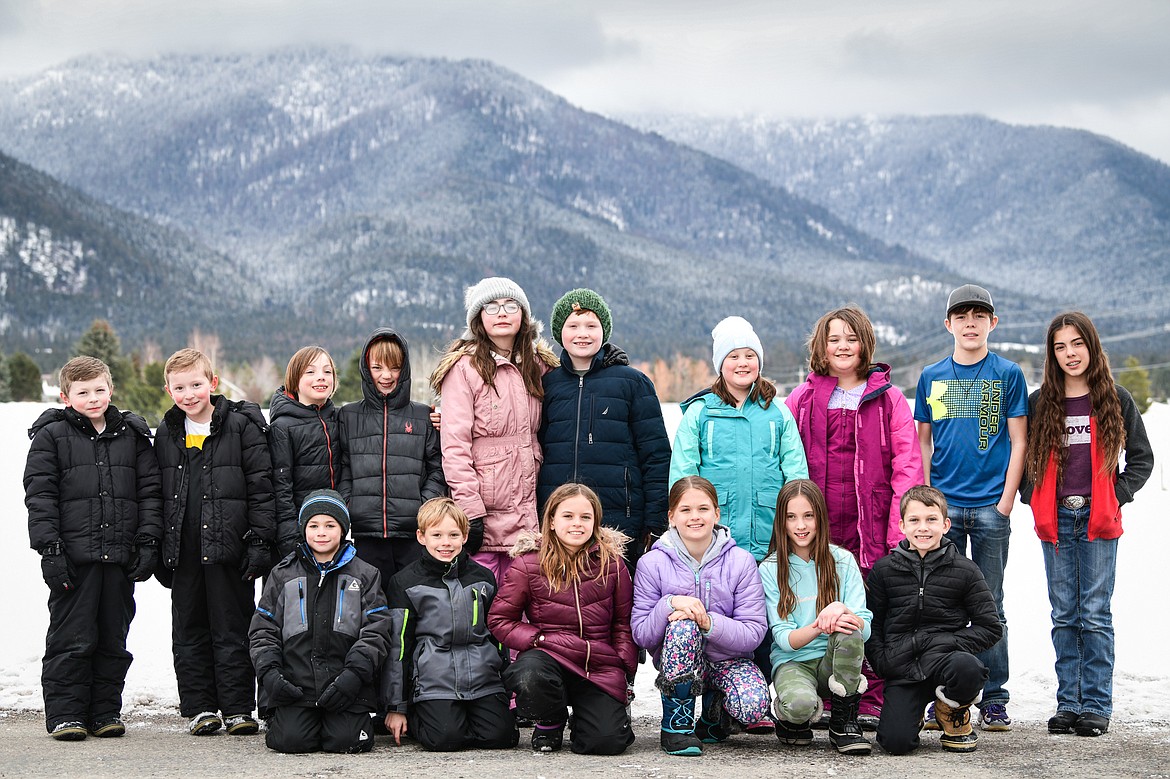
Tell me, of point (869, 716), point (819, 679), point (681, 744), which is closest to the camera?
point (681, 744)

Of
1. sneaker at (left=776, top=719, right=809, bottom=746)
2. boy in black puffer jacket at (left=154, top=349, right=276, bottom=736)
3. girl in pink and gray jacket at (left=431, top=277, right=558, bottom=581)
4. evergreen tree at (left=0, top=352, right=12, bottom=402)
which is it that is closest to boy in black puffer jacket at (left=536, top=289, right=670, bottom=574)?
girl in pink and gray jacket at (left=431, top=277, right=558, bottom=581)

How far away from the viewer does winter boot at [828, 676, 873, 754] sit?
17.2ft

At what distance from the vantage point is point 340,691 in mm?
5363

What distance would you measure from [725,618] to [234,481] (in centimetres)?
243

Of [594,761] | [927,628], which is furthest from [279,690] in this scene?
[927,628]

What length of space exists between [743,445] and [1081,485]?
1.66 metres

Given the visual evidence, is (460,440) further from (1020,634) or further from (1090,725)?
(1020,634)

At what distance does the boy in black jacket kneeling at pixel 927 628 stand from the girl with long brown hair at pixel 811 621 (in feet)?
0.46

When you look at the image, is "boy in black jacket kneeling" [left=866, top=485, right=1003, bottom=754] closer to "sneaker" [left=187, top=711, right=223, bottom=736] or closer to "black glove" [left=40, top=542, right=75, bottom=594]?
"sneaker" [left=187, top=711, right=223, bottom=736]

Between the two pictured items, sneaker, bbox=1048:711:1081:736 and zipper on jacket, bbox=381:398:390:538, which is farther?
zipper on jacket, bbox=381:398:390:538

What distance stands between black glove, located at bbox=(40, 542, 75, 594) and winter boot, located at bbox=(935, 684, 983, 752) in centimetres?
401

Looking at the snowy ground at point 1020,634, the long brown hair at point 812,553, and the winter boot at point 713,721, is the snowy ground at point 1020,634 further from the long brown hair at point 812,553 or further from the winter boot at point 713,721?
the long brown hair at point 812,553

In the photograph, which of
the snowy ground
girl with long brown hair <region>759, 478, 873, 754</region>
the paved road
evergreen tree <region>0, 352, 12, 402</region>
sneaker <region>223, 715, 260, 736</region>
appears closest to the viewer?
the paved road

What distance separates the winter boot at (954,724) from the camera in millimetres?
5301
